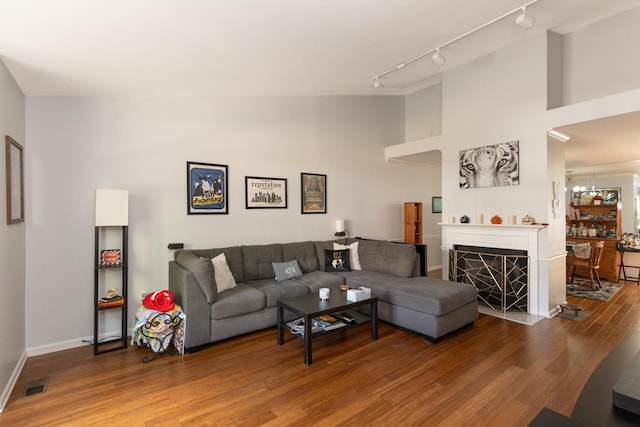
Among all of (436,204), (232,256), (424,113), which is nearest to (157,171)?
(232,256)

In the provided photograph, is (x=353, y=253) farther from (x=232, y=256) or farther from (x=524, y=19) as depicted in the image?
(x=524, y=19)

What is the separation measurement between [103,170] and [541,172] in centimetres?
498

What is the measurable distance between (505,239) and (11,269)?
17.0 feet

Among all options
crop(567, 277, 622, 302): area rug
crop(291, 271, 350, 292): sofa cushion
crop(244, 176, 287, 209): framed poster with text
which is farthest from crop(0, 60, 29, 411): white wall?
crop(567, 277, 622, 302): area rug

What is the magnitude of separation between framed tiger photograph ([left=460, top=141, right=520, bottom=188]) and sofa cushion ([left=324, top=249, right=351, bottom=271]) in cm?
203

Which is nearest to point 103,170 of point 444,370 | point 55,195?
point 55,195

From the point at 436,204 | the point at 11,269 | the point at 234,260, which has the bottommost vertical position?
the point at 234,260

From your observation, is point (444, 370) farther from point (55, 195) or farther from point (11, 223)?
point (55, 195)

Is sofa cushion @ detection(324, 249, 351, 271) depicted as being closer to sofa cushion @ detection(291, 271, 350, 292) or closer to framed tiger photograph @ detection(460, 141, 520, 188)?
sofa cushion @ detection(291, 271, 350, 292)

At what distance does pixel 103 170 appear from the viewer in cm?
327

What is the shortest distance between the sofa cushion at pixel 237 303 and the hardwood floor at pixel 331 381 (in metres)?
0.31

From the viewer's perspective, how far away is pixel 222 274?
11.4 feet

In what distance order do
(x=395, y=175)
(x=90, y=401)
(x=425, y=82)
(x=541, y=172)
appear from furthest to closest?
(x=395, y=175) → (x=425, y=82) → (x=541, y=172) → (x=90, y=401)

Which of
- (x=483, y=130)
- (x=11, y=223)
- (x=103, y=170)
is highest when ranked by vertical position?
(x=483, y=130)
